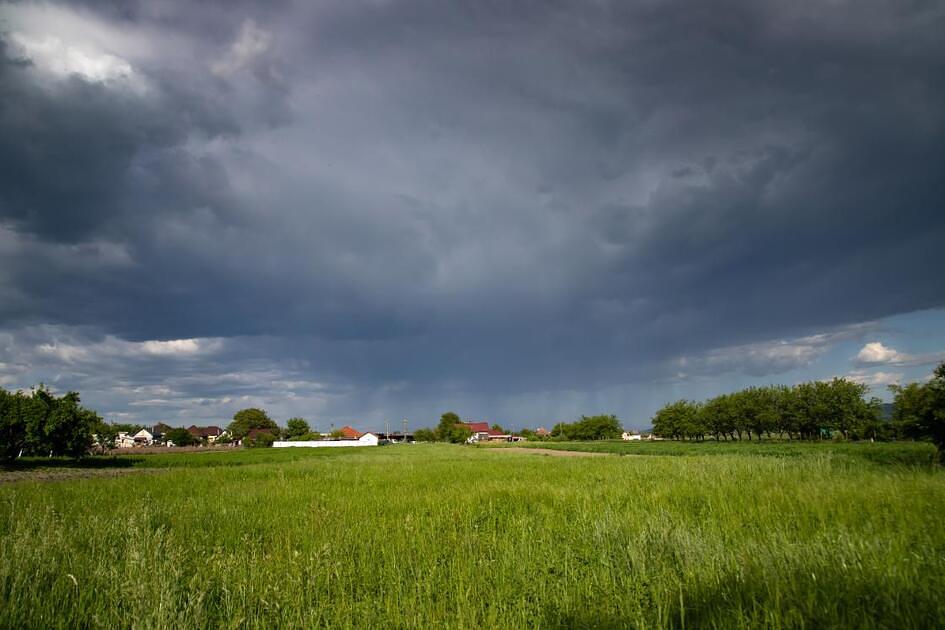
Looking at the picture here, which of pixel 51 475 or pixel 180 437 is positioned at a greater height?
pixel 51 475

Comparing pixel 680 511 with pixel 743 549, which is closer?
pixel 743 549

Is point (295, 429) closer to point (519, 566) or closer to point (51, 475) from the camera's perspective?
point (51, 475)

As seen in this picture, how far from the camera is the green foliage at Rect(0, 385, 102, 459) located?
1375 inches

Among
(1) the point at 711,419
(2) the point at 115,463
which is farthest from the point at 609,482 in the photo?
(1) the point at 711,419

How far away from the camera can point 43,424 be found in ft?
118

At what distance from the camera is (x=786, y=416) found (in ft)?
318

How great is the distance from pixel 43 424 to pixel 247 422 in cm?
12860

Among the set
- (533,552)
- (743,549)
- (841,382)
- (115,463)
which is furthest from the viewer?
(841,382)

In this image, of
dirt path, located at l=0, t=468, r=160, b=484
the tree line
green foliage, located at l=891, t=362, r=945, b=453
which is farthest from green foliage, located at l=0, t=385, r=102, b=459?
the tree line

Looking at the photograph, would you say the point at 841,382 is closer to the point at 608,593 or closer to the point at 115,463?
the point at 608,593

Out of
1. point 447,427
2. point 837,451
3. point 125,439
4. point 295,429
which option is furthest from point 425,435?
point 837,451

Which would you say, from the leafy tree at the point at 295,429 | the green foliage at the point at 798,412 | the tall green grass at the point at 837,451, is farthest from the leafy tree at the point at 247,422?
the green foliage at the point at 798,412

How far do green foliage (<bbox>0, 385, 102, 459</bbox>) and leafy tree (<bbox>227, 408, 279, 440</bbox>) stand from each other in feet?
405

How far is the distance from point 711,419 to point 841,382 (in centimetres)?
3027
